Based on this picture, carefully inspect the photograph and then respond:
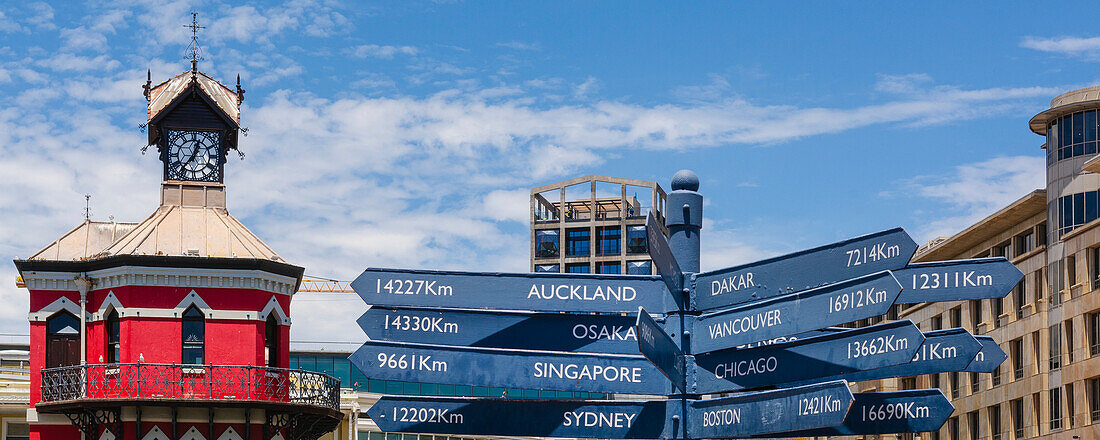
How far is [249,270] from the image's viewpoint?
37094 mm

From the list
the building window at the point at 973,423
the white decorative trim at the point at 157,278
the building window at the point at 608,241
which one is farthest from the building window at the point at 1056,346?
the building window at the point at 608,241

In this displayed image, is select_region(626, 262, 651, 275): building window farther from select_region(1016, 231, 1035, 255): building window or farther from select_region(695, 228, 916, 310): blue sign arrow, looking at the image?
select_region(1016, 231, 1035, 255): building window

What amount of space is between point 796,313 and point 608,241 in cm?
14278

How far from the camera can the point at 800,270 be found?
11.6 m

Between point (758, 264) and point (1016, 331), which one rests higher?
point (1016, 331)

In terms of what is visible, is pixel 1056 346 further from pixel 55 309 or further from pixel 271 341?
pixel 55 309

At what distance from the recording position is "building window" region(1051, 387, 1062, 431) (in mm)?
67000

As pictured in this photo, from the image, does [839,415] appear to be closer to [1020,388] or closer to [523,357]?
[523,357]

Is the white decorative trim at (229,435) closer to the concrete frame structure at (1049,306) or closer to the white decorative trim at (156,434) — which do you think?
the white decorative trim at (156,434)

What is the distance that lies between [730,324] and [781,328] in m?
0.49

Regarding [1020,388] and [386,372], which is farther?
[1020,388]

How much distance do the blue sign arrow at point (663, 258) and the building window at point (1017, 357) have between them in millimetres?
64302

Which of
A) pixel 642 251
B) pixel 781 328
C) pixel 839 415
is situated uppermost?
pixel 642 251

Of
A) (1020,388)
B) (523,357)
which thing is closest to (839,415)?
(523,357)
